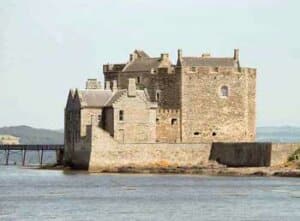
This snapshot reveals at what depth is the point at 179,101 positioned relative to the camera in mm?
78688

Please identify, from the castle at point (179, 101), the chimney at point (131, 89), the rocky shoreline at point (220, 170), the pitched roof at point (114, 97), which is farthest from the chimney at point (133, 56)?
the rocky shoreline at point (220, 170)

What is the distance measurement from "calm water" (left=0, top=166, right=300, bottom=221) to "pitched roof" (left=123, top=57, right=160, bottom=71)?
1106 centimetres

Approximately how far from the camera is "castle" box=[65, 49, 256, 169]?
2955 inches

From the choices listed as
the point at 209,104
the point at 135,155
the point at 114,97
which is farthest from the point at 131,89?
the point at 209,104

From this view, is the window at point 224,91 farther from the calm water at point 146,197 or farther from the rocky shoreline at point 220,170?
the calm water at point 146,197

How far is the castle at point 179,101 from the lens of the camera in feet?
246

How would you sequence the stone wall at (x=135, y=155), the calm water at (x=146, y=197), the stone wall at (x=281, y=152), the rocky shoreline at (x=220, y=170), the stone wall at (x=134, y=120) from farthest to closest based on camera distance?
the stone wall at (x=134, y=120) → the stone wall at (x=135, y=155) → the stone wall at (x=281, y=152) → the rocky shoreline at (x=220, y=170) → the calm water at (x=146, y=197)

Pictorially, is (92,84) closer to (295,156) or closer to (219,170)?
(219,170)

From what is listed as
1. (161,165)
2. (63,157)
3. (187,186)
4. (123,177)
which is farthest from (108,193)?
(63,157)

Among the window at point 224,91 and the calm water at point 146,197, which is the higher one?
the window at point 224,91

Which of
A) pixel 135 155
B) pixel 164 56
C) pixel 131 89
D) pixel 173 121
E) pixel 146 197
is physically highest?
pixel 164 56

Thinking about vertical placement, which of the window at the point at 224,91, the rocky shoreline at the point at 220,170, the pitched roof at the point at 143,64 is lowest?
the rocky shoreline at the point at 220,170

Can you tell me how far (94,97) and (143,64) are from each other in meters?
7.37

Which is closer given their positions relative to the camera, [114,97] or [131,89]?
[131,89]
